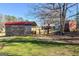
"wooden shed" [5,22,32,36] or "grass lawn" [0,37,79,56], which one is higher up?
"wooden shed" [5,22,32,36]

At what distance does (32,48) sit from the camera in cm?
160

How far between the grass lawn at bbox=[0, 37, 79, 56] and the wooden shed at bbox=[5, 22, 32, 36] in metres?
0.05

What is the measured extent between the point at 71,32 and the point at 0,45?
23.1 inches

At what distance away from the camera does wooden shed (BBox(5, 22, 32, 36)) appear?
63.8 inches

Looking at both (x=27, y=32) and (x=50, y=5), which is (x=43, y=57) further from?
(x=50, y=5)

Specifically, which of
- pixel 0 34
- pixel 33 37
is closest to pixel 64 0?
pixel 33 37

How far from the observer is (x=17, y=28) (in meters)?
1.64

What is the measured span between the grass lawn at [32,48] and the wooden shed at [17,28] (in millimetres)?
49

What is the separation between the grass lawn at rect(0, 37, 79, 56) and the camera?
5.23 ft

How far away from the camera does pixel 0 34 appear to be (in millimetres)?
1629

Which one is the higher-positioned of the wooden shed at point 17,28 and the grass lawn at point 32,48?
the wooden shed at point 17,28

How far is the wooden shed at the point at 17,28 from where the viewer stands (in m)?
1.62

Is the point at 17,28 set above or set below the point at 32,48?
above

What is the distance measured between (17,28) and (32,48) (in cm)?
21
